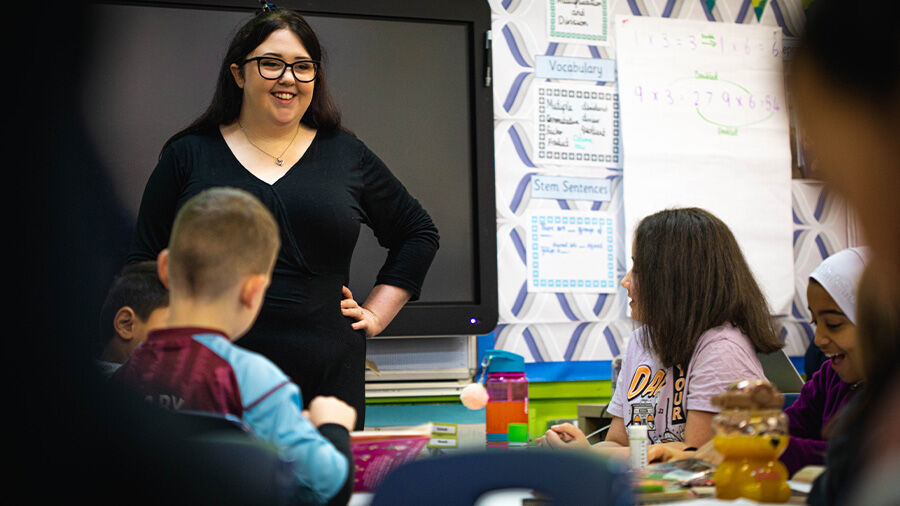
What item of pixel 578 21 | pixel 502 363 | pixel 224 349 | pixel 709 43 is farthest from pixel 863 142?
pixel 709 43

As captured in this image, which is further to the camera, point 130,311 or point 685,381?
point 685,381

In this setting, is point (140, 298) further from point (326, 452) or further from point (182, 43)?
point (182, 43)

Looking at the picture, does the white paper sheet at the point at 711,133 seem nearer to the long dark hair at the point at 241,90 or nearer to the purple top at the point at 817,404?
the purple top at the point at 817,404

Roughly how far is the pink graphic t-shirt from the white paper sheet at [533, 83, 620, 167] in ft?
3.18

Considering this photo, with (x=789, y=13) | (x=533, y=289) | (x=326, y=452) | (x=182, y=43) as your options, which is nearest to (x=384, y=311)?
(x=326, y=452)

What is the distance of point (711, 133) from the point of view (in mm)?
2422

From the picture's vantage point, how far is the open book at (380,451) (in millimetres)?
535

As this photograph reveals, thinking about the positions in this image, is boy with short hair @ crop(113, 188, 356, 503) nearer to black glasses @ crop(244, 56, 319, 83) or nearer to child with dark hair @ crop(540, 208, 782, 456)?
black glasses @ crop(244, 56, 319, 83)

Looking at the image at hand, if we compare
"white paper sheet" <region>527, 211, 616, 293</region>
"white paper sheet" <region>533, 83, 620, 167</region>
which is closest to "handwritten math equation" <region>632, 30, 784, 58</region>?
"white paper sheet" <region>533, 83, 620, 167</region>

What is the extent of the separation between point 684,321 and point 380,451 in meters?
0.90

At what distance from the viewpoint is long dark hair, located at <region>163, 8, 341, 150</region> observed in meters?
0.64

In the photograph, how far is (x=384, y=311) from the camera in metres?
0.82

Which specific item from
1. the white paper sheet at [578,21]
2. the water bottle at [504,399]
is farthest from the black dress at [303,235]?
the white paper sheet at [578,21]

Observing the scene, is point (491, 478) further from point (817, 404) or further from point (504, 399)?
point (817, 404)
